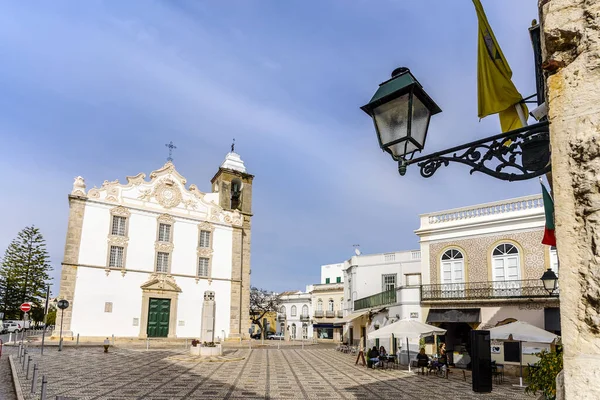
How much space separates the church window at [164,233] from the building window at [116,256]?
2609 mm

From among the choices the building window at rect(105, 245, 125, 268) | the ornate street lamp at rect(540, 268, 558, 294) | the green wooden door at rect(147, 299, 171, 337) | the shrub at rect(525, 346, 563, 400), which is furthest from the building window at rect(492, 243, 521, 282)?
the building window at rect(105, 245, 125, 268)

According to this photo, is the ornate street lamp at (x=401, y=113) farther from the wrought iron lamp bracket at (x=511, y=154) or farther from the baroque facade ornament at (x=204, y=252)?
the baroque facade ornament at (x=204, y=252)

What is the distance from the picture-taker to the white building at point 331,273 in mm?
55269

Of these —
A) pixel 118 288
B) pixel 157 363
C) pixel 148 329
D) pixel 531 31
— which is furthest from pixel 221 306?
pixel 531 31

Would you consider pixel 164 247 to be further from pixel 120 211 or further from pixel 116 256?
pixel 120 211

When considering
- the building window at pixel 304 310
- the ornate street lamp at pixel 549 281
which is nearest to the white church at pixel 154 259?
the ornate street lamp at pixel 549 281

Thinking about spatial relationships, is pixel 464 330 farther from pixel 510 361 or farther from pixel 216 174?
pixel 216 174

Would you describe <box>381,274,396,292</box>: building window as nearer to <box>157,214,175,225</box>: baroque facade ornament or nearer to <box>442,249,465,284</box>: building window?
<box>442,249,465,284</box>: building window

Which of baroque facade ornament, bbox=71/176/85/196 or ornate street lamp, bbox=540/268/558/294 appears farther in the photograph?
baroque facade ornament, bbox=71/176/85/196

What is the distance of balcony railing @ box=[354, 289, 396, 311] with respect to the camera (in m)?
21.8

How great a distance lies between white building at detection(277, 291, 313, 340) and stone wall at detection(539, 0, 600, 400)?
52.6 meters

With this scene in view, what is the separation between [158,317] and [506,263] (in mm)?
20458

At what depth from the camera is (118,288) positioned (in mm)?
27234

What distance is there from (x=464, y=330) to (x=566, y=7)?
21.2 metres
